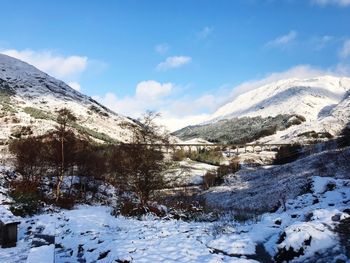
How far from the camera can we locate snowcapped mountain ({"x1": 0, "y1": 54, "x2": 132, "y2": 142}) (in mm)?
106525

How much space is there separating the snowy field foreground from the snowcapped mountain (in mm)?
79416

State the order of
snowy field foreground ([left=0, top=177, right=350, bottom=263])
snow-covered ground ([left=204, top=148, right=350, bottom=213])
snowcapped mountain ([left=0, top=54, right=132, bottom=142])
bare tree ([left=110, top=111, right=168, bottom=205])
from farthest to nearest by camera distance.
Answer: snowcapped mountain ([left=0, top=54, right=132, bottom=142]) → snow-covered ground ([left=204, top=148, right=350, bottom=213]) → bare tree ([left=110, top=111, right=168, bottom=205]) → snowy field foreground ([left=0, top=177, right=350, bottom=263])

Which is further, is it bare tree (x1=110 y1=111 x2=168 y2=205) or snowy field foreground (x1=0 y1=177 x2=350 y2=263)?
bare tree (x1=110 y1=111 x2=168 y2=205)

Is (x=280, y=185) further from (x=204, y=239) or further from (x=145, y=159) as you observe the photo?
(x=204, y=239)

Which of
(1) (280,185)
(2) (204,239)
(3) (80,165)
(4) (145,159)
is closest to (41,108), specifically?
(3) (80,165)

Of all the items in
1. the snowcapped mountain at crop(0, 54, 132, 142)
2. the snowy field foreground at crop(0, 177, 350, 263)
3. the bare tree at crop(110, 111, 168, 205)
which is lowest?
the snowy field foreground at crop(0, 177, 350, 263)

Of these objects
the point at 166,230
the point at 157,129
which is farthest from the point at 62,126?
the point at 166,230

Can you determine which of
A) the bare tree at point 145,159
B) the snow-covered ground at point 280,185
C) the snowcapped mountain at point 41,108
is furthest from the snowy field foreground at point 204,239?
the snowcapped mountain at point 41,108

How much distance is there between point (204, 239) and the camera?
13812mm

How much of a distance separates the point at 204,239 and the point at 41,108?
140289 millimetres

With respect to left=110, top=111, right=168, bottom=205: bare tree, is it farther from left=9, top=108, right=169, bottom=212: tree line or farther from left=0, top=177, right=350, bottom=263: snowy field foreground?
left=0, top=177, right=350, bottom=263: snowy field foreground

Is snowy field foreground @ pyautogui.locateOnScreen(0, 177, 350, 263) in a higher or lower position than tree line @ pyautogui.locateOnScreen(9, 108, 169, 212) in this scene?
lower

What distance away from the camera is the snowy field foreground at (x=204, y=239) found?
1102cm

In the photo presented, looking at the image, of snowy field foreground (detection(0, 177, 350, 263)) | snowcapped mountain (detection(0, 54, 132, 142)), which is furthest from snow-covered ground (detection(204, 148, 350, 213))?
snowcapped mountain (detection(0, 54, 132, 142))
